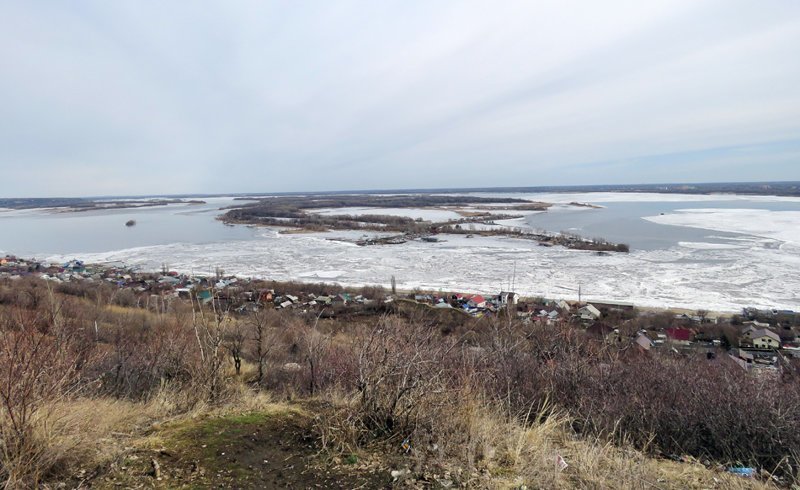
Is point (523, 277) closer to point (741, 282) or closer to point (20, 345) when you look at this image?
point (741, 282)

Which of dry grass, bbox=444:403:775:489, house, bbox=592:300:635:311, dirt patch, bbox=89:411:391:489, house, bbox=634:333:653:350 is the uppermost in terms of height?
dirt patch, bbox=89:411:391:489

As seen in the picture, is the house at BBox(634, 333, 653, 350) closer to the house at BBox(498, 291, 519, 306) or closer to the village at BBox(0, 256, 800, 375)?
the village at BBox(0, 256, 800, 375)

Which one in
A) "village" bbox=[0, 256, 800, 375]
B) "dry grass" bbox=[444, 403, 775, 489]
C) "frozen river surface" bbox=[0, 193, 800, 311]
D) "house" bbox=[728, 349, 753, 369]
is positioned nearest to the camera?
"dry grass" bbox=[444, 403, 775, 489]

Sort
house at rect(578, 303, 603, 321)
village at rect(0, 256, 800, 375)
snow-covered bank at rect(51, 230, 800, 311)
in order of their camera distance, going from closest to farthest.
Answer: village at rect(0, 256, 800, 375), house at rect(578, 303, 603, 321), snow-covered bank at rect(51, 230, 800, 311)

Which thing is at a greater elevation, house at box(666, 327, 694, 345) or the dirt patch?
the dirt patch

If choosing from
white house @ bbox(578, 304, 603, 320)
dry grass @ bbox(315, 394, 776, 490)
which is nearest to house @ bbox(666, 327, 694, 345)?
white house @ bbox(578, 304, 603, 320)

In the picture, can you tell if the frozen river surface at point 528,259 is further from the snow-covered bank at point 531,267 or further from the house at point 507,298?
the house at point 507,298

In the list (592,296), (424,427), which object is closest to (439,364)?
(424,427)

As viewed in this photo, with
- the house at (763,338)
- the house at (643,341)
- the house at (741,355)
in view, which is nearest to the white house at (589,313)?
the house at (643,341)
